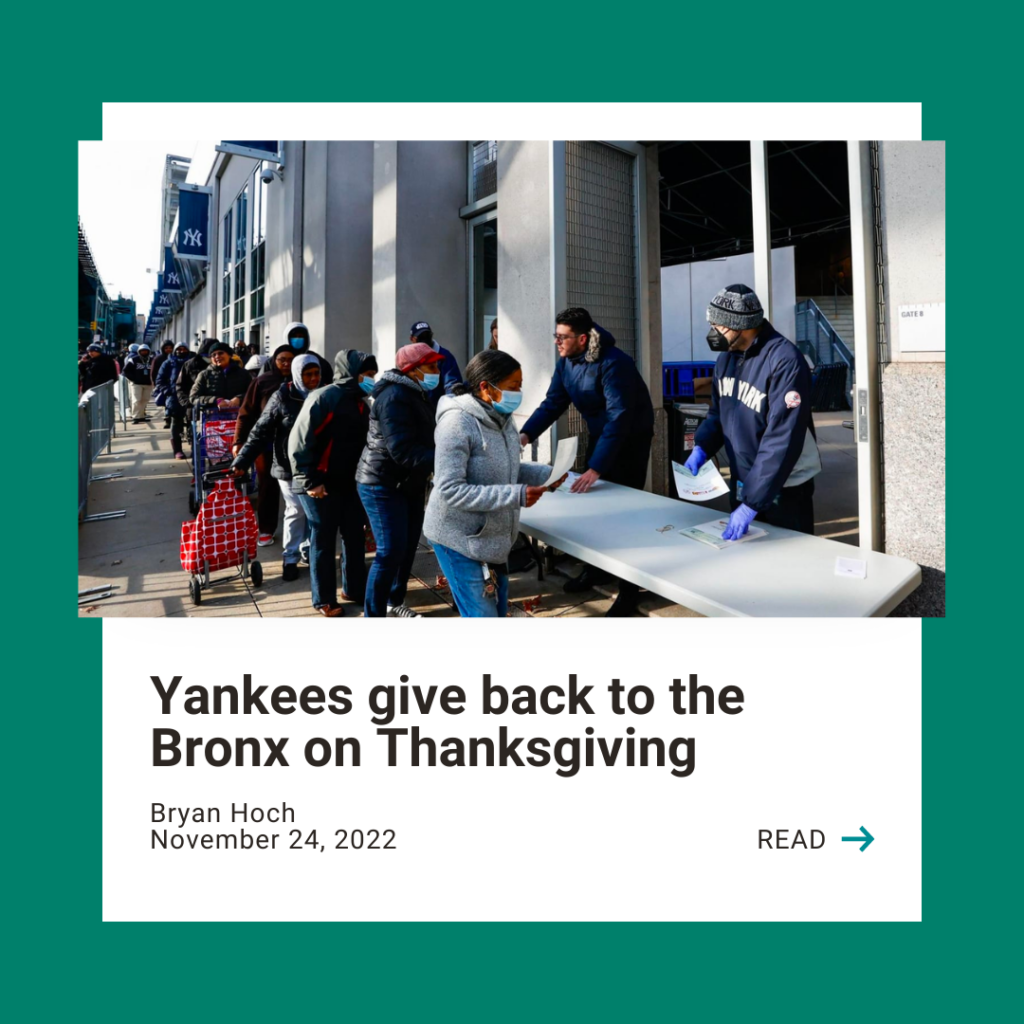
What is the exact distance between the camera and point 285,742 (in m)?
2.34

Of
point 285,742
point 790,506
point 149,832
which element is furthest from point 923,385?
point 149,832

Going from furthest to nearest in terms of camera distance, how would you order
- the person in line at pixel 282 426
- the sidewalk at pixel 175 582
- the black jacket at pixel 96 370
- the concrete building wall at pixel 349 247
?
the black jacket at pixel 96 370 → the concrete building wall at pixel 349 247 → the person in line at pixel 282 426 → the sidewalk at pixel 175 582

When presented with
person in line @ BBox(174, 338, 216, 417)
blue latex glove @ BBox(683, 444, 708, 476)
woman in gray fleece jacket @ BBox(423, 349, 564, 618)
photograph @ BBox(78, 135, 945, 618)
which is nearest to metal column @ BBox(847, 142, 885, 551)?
photograph @ BBox(78, 135, 945, 618)

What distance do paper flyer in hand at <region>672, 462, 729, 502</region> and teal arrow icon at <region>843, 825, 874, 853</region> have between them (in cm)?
119

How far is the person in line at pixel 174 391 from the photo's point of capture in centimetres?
757

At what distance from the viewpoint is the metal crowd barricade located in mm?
4516

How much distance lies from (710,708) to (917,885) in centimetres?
83

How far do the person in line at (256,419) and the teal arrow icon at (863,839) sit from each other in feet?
12.9

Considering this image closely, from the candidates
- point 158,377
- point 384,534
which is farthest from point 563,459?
point 158,377

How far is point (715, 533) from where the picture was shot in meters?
2.73

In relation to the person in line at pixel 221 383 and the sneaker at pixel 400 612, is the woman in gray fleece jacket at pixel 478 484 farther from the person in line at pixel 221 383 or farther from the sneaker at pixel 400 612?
the person in line at pixel 221 383

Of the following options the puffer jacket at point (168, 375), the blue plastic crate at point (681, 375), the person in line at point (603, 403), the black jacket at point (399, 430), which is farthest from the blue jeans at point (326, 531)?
the blue plastic crate at point (681, 375)

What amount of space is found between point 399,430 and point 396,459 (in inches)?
5.1

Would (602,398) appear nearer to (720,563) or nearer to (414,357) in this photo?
(414,357)
